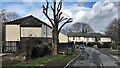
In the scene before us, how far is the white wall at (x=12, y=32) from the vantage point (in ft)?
171

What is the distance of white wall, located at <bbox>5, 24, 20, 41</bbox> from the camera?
5203 cm

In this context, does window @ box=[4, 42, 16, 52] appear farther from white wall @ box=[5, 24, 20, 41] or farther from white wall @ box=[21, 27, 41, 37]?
white wall @ box=[21, 27, 41, 37]

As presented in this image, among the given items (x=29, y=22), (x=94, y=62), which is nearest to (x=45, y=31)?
(x=29, y=22)

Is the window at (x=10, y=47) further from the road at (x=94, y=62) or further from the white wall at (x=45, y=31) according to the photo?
the road at (x=94, y=62)

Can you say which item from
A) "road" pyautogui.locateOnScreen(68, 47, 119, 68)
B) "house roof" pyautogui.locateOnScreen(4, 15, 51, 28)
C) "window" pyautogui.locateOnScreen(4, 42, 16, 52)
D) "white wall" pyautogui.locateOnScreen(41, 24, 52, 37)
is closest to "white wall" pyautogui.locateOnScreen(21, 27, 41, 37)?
"house roof" pyautogui.locateOnScreen(4, 15, 51, 28)

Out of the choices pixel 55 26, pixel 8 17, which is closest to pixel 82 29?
pixel 8 17

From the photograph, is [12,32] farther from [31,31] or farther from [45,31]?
[45,31]

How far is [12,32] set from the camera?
52562mm

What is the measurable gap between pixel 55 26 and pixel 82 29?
8354 cm

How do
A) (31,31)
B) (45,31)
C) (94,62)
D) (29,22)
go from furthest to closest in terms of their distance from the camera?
(45,31), (29,22), (31,31), (94,62)

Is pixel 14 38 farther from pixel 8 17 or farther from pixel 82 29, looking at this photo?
pixel 82 29

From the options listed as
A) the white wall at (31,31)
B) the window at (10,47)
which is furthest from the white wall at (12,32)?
the window at (10,47)

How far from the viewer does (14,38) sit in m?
52.2

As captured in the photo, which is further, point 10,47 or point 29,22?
point 29,22
